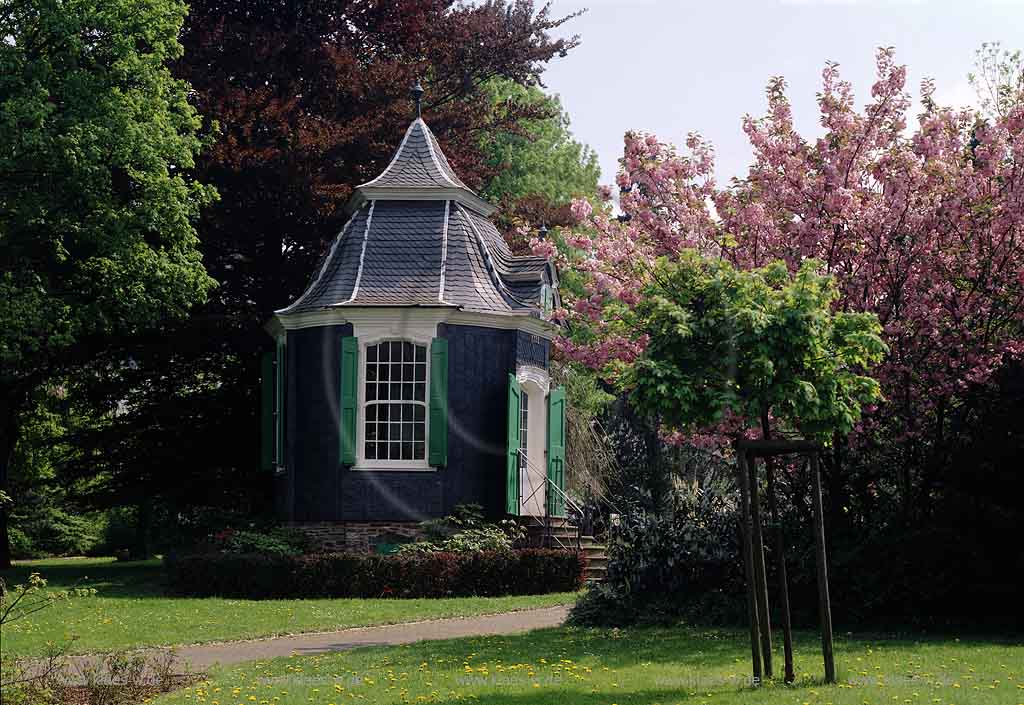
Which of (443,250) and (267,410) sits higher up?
(443,250)

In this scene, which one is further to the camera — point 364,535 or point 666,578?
point 364,535

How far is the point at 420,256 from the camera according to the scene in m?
23.5

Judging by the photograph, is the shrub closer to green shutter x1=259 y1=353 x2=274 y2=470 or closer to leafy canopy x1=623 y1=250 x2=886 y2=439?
green shutter x1=259 y1=353 x2=274 y2=470

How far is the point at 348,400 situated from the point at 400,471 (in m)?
1.45

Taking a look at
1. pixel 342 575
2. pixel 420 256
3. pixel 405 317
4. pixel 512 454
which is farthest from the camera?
pixel 420 256

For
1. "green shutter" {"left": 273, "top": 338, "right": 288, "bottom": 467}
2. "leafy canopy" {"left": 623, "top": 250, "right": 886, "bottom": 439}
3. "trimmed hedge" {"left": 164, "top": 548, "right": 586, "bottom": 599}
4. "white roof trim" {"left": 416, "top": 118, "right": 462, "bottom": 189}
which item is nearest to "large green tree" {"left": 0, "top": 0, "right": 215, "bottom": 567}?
"green shutter" {"left": 273, "top": 338, "right": 288, "bottom": 467}

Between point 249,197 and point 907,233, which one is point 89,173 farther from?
point 907,233

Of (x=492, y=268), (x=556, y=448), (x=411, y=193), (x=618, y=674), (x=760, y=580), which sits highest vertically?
(x=411, y=193)

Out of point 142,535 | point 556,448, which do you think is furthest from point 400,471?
point 142,535

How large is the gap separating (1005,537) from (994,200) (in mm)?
4060

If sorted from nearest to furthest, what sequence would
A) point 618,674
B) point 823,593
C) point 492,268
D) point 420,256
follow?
1. point 823,593
2. point 618,674
3. point 420,256
4. point 492,268

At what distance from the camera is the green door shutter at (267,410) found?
24.3 metres

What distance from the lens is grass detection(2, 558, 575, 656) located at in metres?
15.1

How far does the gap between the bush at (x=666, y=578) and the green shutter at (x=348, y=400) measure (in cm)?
692
